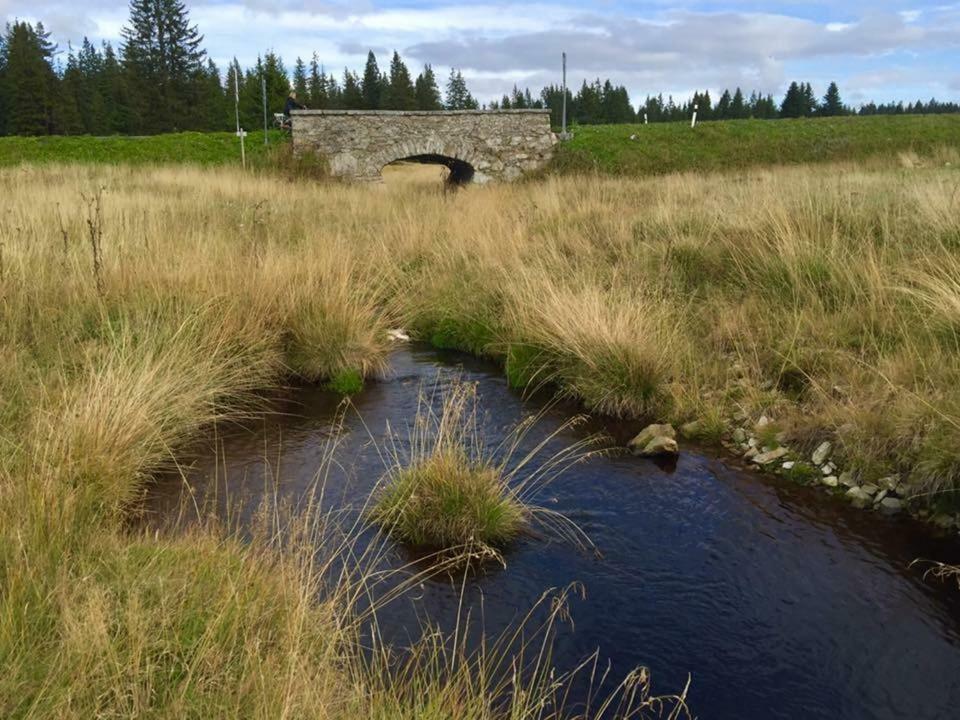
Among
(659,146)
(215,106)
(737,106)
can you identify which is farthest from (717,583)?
(737,106)

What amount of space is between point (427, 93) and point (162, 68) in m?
28.0

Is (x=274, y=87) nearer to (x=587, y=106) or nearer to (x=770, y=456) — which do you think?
(x=587, y=106)

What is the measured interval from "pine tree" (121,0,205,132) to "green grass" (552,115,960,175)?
38631 millimetres

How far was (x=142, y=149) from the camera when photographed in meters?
24.5

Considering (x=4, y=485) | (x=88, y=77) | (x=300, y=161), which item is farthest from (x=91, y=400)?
(x=88, y=77)

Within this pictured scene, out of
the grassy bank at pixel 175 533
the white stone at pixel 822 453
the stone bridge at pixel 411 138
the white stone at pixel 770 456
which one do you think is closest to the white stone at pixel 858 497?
the white stone at pixel 822 453

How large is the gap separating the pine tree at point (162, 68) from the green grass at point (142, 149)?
30.6 meters

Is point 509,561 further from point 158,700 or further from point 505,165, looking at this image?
point 505,165

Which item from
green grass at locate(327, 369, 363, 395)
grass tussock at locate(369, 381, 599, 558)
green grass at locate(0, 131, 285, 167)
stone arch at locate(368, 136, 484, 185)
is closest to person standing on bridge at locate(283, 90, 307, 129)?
green grass at locate(0, 131, 285, 167)

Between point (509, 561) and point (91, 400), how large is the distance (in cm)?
250

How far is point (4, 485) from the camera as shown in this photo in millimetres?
3400

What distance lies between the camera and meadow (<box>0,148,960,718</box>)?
264 centimetres

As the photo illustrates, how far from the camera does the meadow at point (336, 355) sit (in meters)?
2.64

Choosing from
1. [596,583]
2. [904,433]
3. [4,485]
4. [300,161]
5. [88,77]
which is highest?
[88,77]
